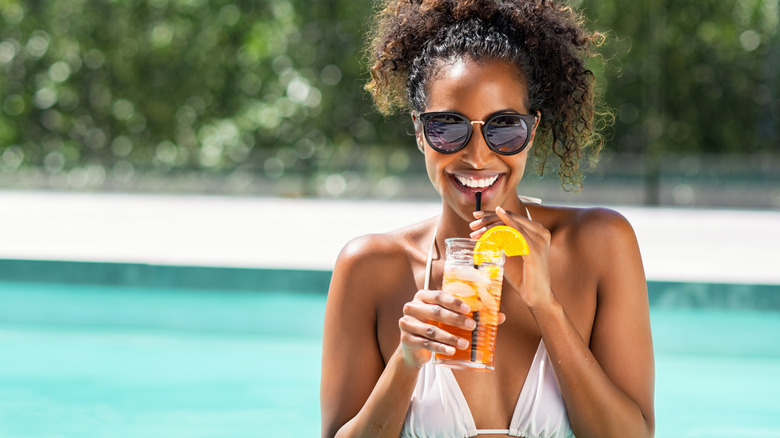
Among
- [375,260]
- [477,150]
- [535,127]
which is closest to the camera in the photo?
[477,150]

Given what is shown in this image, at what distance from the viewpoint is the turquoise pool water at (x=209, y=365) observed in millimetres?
4328

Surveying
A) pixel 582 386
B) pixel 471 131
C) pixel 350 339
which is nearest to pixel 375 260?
pixel 350 339

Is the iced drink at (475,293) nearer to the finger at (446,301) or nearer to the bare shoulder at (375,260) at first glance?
the finger at (446,301)

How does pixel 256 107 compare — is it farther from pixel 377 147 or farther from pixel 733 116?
pixel 733 116

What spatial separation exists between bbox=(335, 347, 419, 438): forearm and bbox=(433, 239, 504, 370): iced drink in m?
0.13

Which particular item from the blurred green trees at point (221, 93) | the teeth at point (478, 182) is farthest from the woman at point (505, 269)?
the blurred green trees at point (221, 93)

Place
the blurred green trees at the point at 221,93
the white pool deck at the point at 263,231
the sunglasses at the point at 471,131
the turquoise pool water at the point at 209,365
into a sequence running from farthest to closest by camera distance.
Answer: the blurred green trees at the point at 221,93, the white pool deck at the point at 263,231, the turquoise pool water at the point at 209,365, the sunglasses at the point at 471,131

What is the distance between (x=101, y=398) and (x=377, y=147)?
19.5ft

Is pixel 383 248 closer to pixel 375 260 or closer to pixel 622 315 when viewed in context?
pixel 375 260

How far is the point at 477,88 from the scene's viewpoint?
1.88m

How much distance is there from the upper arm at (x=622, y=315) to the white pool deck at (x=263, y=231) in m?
3.42

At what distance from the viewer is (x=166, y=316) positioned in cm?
580

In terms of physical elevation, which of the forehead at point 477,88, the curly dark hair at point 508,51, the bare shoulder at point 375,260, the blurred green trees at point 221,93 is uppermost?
the blurred green trees at point 221,93

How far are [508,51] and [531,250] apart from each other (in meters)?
0.43
